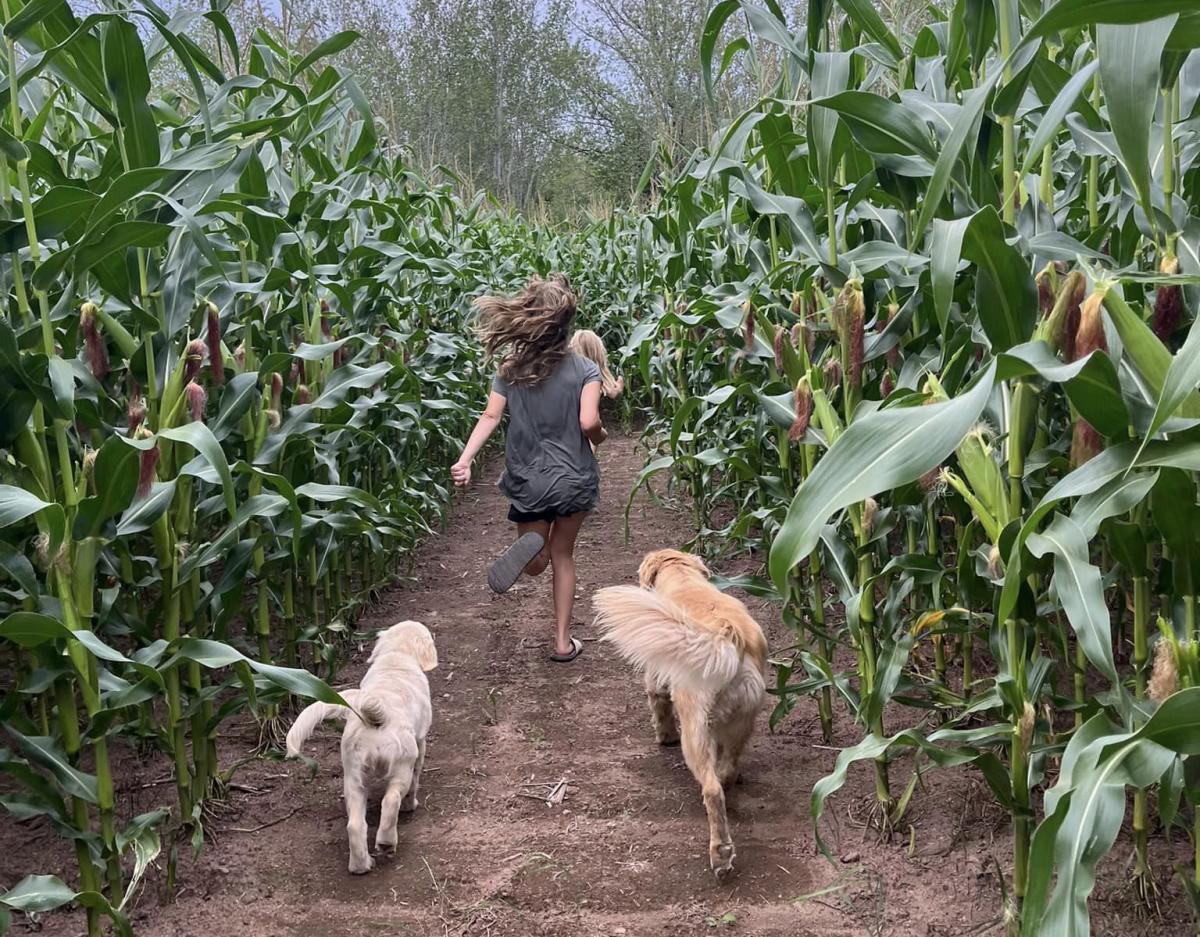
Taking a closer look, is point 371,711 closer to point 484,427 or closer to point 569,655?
point 569,655

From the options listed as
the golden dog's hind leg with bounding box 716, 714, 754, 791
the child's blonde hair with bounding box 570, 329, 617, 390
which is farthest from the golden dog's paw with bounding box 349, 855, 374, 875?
the child's blonde hair with bounding box 570, 329, 617, 390

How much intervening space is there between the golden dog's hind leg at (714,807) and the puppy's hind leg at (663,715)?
798mm

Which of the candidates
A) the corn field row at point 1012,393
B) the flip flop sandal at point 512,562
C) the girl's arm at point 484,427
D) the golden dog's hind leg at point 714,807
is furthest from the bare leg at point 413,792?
the girl's arm at point 484,427

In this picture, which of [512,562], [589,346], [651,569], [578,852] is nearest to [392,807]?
[578,852]

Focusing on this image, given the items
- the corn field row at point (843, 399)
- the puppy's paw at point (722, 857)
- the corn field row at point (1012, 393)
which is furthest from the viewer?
the puppy's paw at point (722, 857)

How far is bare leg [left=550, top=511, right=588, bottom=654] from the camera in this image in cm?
541

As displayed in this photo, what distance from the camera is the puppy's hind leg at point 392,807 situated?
132 inches

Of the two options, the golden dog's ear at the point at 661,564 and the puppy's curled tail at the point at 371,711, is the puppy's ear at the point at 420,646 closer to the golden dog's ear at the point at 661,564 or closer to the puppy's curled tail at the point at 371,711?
the puppy's curled tail at the point at 371,711

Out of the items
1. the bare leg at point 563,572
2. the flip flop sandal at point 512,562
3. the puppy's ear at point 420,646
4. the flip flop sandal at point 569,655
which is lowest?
the flip flop sandal at point 569,655

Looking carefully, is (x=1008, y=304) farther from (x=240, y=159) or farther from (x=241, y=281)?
(x=241, y=281)

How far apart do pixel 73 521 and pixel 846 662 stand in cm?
346

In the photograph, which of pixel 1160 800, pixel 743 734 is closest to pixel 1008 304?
pixel 1160 800

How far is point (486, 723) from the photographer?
4590mm

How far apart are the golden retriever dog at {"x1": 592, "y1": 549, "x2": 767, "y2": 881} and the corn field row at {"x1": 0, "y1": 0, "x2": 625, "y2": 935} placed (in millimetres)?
953
